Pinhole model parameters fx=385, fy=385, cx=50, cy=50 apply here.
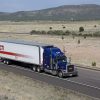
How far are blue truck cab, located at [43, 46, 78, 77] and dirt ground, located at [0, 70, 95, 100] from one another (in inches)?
176

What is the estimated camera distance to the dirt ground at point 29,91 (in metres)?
22.3

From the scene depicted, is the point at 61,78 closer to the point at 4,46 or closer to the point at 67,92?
the point at 67,92

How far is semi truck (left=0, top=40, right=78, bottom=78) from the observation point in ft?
113

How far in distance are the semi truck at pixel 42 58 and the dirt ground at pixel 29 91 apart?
4750 mm

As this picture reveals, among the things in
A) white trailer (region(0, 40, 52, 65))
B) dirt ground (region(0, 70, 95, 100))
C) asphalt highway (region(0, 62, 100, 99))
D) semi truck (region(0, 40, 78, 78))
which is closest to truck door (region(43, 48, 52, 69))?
semi truck (region(0, 40, 78, 78))

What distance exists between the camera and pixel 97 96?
965 inches

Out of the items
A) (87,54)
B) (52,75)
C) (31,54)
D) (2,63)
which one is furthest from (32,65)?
(87,54)

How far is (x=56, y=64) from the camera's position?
1373 inches

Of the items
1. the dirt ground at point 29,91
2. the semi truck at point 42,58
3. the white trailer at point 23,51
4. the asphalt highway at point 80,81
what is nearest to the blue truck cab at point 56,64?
the semi truck at point 42,58

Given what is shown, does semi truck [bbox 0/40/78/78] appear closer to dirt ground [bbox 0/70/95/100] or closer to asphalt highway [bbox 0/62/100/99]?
asphalt highway [bbox 0/62/100/99]

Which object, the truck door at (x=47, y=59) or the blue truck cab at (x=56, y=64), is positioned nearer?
the blue truck cab at (x=56, y=64)

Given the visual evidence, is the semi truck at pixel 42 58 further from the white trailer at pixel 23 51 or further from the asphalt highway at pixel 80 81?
the asphalt highway at pixel 80 81

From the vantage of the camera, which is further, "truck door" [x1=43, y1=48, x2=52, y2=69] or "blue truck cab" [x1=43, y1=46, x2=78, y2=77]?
"truck door" [x1=43, y1=48, x2=52, y2=69]

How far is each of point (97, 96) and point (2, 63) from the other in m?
23.2
